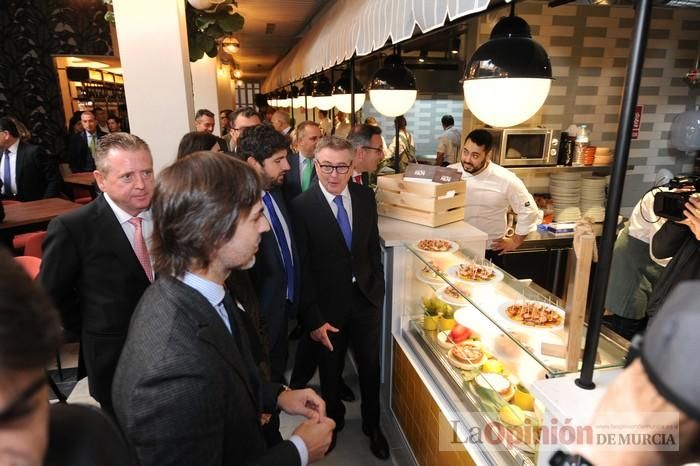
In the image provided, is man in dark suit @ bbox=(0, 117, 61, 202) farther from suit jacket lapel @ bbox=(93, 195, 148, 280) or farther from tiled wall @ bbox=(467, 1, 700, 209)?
tiled wall @ bbox=(467, 1, 700, 209)

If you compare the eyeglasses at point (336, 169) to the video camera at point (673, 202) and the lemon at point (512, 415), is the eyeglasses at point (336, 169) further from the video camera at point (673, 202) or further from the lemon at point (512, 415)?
the video camera at point (673, 202)

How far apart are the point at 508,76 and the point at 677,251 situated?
184 centimetres

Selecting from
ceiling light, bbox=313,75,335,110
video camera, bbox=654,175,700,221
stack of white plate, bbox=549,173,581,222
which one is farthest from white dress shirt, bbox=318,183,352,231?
ceiling light, bbox=313,75,335,110

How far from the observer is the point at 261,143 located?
2.58 m

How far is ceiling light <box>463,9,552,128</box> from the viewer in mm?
1709

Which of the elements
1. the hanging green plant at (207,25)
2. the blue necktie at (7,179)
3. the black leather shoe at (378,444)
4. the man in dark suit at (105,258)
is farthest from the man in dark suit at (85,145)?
the black leather shoe at (378,444)

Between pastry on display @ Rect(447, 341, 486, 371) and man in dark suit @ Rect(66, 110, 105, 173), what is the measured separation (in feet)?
22.7

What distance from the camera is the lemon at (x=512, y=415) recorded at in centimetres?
168

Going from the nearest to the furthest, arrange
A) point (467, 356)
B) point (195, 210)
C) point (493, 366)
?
point (195, 210), point (493, 366), point (467, 356)

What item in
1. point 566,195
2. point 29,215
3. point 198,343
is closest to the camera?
point 198,343

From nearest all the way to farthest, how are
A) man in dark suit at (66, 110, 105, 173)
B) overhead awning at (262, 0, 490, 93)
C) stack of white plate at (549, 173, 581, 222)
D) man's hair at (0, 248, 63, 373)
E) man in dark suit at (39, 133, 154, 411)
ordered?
man's hair at (0, 248, 63, 373) → man in dark suit at (39, 133, 154, 411) → overhead awning at (262, 0, 490, 93) → stack of white plate at (549, 173, 581, 222) → man in dark suit at (66, 110, 105, 173)

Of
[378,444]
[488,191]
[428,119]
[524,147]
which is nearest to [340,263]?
[378,444]

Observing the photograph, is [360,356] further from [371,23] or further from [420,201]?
[371,23]

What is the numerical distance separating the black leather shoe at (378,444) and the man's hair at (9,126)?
212 inches
